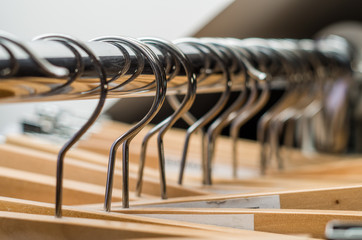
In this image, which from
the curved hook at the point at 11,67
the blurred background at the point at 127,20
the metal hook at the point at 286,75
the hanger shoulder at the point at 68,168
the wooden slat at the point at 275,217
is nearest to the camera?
the curved hook at the point at 11,67

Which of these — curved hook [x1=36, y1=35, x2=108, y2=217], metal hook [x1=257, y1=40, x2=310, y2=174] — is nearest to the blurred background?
metal hook [x1=257, y1=40, x2=310, y2=174]

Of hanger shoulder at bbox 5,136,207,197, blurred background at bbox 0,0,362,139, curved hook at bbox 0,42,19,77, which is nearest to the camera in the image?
curved hook at bbox 0,42,19,77

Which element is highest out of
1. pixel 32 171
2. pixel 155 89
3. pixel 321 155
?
pixel 155 89

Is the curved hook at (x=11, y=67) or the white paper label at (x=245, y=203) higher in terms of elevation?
the curved hook at (x=11, y=67)

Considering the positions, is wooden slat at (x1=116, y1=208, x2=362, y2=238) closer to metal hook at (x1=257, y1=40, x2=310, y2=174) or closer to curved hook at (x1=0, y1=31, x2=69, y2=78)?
curved hook at (x1=0, y1=31, x2=69, y2=78)

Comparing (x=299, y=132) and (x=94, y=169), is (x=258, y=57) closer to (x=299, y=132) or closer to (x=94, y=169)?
(x=94, y=169)

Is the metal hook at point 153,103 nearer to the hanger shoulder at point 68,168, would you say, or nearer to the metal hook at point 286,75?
the hanger shoulder at point 68,168

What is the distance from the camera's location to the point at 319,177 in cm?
85

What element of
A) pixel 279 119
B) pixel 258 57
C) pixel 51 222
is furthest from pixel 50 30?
pixel 51 222

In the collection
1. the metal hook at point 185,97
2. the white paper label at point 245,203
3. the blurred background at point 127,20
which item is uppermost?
the blurred background at point 127,20

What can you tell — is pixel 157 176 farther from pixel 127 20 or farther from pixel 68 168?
pixel 127 20

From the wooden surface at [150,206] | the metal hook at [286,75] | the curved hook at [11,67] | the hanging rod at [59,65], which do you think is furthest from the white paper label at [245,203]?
the metal hook at [286,75]

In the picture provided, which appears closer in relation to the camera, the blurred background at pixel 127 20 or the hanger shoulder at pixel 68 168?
the hanger shoulder at pixel 68 168

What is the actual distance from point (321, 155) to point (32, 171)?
857 mm
